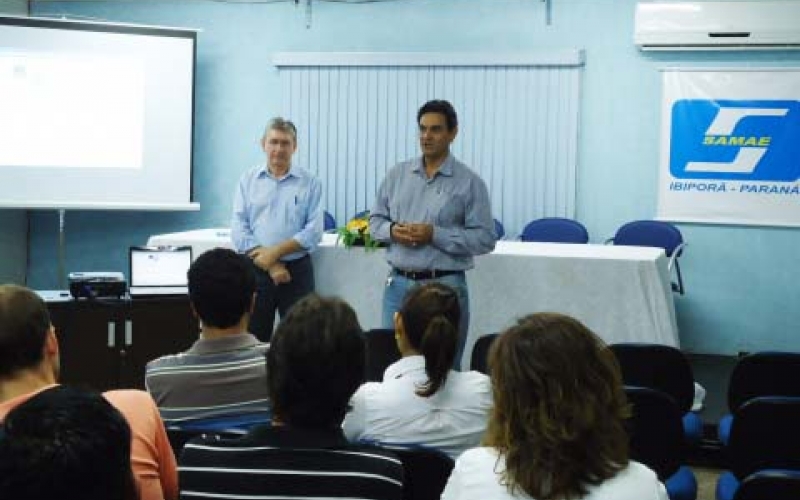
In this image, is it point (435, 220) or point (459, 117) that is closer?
point (435, 220)

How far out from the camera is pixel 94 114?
7.21m

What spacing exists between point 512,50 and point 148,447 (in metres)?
5.82

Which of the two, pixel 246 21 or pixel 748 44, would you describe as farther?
pixel 246 21

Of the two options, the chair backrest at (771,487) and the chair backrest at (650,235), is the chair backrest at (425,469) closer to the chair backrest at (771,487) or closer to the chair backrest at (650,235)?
the chair backrest at (771,487)

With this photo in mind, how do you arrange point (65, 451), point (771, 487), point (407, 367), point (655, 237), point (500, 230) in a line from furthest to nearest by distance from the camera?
point (500, 230) → point (655, 237) → point (407, 367) → point (771, 487) → point (65, 451)

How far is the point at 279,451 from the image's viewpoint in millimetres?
1597

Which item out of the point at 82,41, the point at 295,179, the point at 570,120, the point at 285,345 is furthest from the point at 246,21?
the point at 285,345

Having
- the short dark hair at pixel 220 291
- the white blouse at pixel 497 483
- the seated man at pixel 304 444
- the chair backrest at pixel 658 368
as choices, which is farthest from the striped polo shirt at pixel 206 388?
the chair backrest at pixel 658 368

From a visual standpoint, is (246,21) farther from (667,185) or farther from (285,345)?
(285,345)

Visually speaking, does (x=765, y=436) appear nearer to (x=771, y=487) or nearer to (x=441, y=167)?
(x=771, y=487)

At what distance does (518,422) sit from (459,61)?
599cm

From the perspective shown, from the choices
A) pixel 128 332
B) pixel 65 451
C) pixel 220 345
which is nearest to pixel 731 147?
pixel 128 332

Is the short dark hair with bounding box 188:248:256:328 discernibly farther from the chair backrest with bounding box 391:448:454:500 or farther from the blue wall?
the blue wall

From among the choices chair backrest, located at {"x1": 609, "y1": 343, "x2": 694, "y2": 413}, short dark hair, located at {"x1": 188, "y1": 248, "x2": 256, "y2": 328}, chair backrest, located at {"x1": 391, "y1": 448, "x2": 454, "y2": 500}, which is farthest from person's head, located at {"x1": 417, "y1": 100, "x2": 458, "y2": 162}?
chair backrest, located at {"x1": 391, "y1": 448, "x2": 454, "y2": 500}
